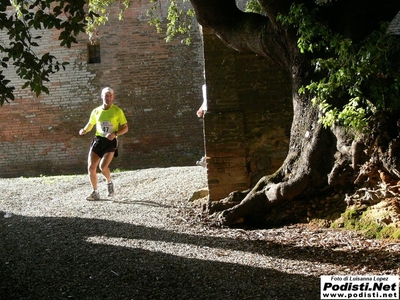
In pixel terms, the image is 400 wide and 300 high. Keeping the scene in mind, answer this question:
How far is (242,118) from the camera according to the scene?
7.85m

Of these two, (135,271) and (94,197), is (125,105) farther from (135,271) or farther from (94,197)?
(135,271)

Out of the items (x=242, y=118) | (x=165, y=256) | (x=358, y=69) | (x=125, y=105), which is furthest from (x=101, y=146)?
(x=125, y=105)

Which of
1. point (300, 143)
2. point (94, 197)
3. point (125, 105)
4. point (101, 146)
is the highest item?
point (125, 105)

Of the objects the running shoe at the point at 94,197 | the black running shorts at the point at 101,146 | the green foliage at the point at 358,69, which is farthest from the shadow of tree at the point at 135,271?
the black running shorts at the point at 101,146

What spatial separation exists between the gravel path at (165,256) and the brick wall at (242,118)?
0.90 meters

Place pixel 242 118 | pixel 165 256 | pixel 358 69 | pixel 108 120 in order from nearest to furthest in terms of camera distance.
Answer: pixel 358 69 < pixel 165 256 < pixel 242 118 < pixel 108 120

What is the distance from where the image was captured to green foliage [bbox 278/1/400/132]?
452 cm

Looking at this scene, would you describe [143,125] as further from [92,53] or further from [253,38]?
[253,38]

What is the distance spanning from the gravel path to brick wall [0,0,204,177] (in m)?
8.62

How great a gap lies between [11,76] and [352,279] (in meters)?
15.3

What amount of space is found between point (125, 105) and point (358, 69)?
12922 mm

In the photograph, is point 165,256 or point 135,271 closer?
point 135,271

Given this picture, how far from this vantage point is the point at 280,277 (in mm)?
4219

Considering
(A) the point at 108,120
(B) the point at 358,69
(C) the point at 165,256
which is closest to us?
(B) the point at 358,69
